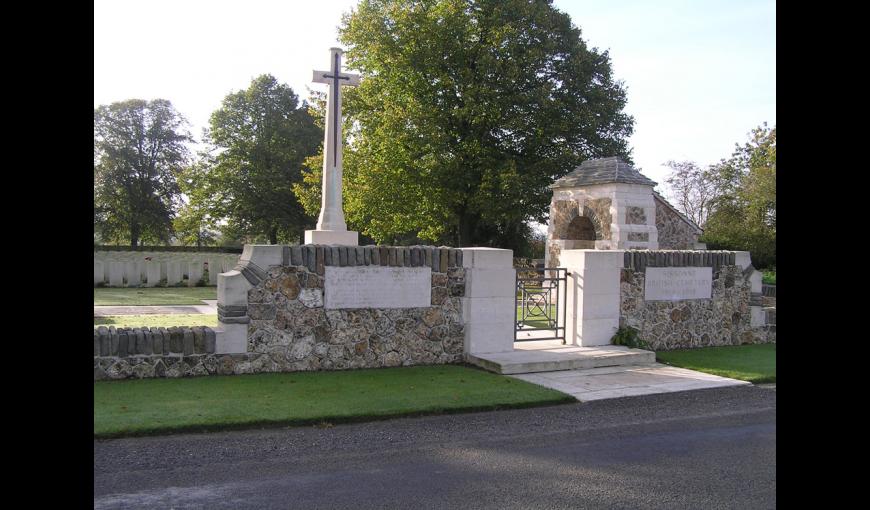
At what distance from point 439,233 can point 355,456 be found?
22.1m

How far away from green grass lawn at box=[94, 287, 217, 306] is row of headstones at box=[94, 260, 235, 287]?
60 cm

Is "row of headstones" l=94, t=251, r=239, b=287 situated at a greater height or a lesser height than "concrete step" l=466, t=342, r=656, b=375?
greater

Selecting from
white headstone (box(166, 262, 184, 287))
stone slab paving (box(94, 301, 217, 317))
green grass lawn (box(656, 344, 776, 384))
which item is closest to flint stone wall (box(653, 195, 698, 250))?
green grass lawn (box(656, 344, 776, 384))

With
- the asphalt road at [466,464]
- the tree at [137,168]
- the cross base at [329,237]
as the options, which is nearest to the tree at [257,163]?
the tree at [137,168]

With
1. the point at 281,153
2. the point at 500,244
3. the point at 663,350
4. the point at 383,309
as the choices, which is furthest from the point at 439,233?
the point at 383,309

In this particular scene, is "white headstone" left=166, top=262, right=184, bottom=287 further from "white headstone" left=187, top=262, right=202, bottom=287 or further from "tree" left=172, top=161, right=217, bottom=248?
"tree" left=172, top=161, right=217, bottom=248

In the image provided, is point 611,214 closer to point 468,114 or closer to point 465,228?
point 468,114

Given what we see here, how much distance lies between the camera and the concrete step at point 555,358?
891 cm

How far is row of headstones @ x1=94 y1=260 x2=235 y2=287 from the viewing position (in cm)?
2080

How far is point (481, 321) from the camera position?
9492 mm

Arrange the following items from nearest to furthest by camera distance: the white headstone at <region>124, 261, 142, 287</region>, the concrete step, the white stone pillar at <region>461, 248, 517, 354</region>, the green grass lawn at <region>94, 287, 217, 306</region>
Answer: the concrete step
the white stone pillar at <region>461, 248, 517, 354</region>
the green grass lawn at <region>94, 287, 217, 306</region>
the white headstone at <region>124, 261, 142, 287</region>

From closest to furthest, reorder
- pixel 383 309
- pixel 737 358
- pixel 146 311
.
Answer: pixel 383 309 < pixel 737 358 < pixel 146 311

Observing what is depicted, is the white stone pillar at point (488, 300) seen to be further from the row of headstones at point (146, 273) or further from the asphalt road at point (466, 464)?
the row of headstones at point (146, 273)
